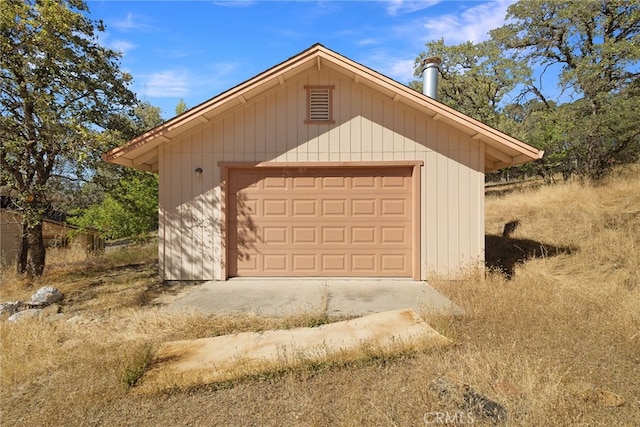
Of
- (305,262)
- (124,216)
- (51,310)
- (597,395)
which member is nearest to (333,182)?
(305,262)

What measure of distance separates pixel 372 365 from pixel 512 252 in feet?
22.8

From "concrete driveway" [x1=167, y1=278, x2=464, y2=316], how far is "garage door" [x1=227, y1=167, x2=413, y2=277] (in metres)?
0.34

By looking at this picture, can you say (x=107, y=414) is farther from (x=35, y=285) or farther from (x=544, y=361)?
(x=35, y=285)

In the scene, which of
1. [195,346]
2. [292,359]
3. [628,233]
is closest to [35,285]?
[195,346]

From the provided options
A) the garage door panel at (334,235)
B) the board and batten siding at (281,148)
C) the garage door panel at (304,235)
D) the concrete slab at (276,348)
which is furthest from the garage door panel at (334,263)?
the concrete slab at (276,348)

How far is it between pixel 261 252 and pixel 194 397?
14.8 feet

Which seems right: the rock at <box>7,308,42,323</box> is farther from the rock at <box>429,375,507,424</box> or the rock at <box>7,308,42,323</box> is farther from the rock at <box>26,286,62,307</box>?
the rock at <box>429,375,507,424</box>

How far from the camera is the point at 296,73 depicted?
7355 millimetres

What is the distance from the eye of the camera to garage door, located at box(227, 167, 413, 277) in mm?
7539

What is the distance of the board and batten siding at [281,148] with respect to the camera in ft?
24.2

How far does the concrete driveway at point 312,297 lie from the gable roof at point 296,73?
9.96 ft

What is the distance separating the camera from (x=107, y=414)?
Result: 292 centimetres

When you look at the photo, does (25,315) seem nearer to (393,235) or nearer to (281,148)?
(281,148)

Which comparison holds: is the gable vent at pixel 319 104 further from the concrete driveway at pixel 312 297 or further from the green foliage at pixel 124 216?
the green foliage at pixel 124 216
